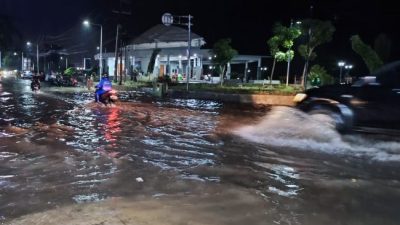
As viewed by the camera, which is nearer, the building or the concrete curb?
the concrete curb

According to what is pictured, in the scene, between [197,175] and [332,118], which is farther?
[332,118]

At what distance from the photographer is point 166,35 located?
60.6 meters

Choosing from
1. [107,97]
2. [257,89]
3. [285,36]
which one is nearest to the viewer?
[107,97]

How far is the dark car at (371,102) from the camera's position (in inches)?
440

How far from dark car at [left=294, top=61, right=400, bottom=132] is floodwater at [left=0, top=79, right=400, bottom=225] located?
469 mm

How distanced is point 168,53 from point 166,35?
3.27m

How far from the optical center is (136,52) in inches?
2687

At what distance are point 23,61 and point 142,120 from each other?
12192cm

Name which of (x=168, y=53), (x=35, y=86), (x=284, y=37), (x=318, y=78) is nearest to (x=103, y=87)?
(x=35, y=86)

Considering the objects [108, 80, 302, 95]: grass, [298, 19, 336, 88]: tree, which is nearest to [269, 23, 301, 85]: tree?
[298, 19, 336, 88]: tree

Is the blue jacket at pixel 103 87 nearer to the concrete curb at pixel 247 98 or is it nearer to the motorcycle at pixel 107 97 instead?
the motorcycle at pixel 107 97

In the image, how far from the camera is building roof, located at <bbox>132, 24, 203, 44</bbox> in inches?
2312

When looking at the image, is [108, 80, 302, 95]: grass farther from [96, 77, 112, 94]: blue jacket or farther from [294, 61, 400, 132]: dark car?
[294, 61, 400, 132]: dark car

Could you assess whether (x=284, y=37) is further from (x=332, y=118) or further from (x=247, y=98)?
(x=332, y=118)
